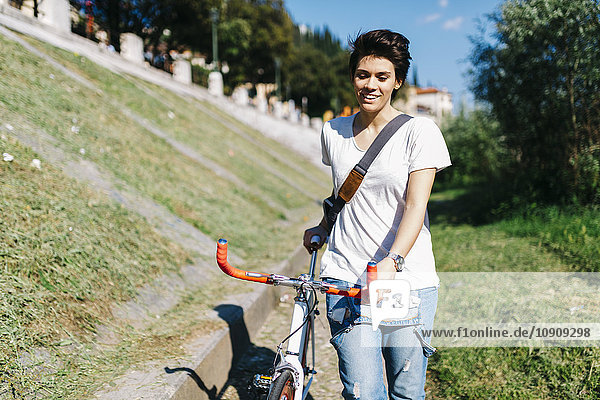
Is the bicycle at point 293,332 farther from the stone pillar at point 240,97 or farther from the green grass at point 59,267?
the stone pillar at point 240,97

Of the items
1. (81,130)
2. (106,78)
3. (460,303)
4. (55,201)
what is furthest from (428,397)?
(106,78)

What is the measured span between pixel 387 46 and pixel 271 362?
3.19 metres

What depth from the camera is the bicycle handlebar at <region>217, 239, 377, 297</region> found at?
6.61 feet

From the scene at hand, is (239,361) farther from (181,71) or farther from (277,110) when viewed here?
(277,110)

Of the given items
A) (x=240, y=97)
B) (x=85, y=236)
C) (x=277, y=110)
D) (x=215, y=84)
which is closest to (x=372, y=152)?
(x=85, y=236)

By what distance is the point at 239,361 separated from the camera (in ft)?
14.5

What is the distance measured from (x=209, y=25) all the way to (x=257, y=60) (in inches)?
519

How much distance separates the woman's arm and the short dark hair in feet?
1.71

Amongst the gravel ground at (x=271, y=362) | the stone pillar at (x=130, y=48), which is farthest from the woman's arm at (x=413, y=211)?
the stone pillar at (x=130, y=48)

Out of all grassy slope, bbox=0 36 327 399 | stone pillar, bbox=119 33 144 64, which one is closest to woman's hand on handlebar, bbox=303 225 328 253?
grassy slope, bbox=0 36 327 399

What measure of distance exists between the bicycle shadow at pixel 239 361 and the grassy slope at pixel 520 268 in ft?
3.91

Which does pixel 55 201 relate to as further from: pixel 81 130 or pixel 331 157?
pixel 331 157

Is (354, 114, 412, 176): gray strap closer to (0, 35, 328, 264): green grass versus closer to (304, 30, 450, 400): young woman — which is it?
(304, 30, 450, 400): young woman

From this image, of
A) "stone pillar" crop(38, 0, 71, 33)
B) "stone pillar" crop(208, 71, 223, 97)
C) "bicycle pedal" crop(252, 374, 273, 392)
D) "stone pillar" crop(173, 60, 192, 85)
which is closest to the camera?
"bicycle pedal" crop(252, 374, 273, 392)
